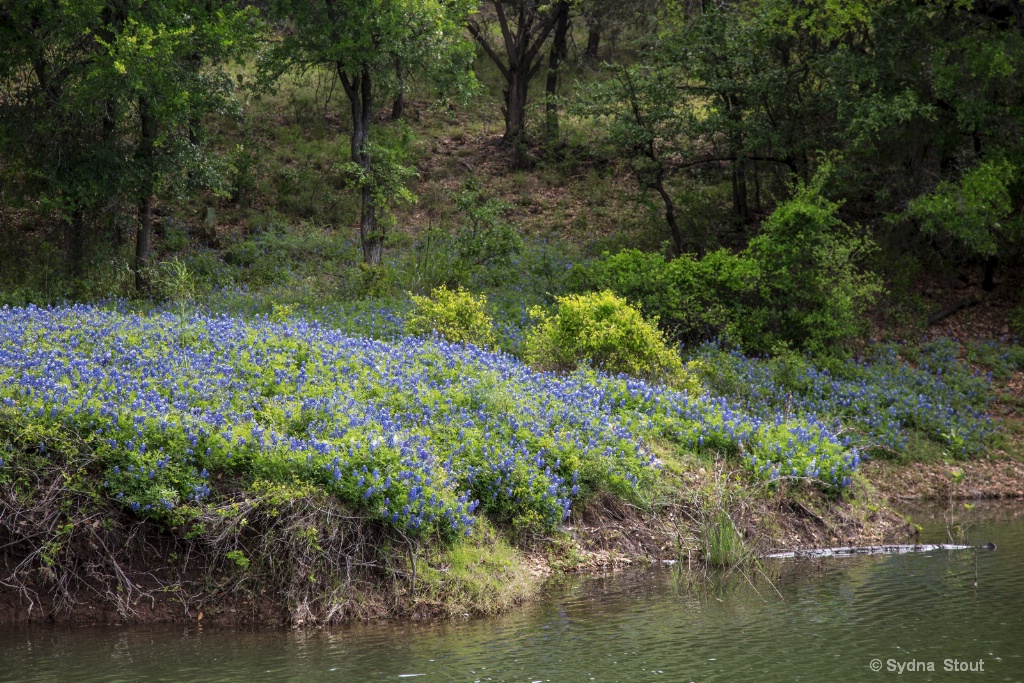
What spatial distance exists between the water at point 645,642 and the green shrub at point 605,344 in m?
5.04

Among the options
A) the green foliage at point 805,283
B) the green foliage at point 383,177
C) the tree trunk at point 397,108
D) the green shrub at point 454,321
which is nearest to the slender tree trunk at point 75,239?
the green foliage at point 383,177

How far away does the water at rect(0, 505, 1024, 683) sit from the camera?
20.8ft

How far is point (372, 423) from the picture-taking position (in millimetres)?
9367

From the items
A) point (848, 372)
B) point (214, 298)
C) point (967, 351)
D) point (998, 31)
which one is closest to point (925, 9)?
point (998, 31)

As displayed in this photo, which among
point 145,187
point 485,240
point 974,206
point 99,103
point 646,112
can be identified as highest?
point 99,103

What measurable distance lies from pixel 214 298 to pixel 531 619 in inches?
459

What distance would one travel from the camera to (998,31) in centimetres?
1845

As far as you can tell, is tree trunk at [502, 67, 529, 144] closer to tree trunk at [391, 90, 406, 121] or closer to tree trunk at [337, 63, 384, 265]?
tree trunk at [391, 90, 406, 121]

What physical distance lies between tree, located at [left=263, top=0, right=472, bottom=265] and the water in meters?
13.5

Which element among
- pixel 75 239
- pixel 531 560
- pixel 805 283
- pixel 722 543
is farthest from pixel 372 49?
pixel 722 543

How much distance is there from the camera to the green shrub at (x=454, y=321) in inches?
574

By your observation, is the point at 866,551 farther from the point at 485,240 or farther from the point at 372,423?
the point at 485,240

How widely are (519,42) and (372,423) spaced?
22.0m

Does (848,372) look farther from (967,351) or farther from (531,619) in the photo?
(531,619)
